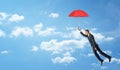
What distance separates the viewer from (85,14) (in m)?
16.5

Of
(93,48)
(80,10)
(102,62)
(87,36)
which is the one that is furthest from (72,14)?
(102,62)

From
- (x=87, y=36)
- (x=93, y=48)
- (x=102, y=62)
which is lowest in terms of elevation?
(x=102, y=62)

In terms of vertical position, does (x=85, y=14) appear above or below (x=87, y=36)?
above

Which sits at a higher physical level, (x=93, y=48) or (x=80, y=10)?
(x=80, y=10)

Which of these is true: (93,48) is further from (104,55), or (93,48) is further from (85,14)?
(85,14)

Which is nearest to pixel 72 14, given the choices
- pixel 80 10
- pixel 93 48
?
pixel 80 10

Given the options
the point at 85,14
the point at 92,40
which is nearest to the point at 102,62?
the point at 92,40

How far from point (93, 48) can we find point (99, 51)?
0.54 metres

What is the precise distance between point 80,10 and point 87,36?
2.31 m

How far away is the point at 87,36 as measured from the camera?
16266mm

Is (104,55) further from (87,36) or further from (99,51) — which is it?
(87,36)

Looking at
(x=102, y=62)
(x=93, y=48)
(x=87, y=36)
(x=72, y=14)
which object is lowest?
(x=102, y=62)

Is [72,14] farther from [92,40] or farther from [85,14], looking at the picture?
[92,40]

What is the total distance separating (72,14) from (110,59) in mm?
4812
